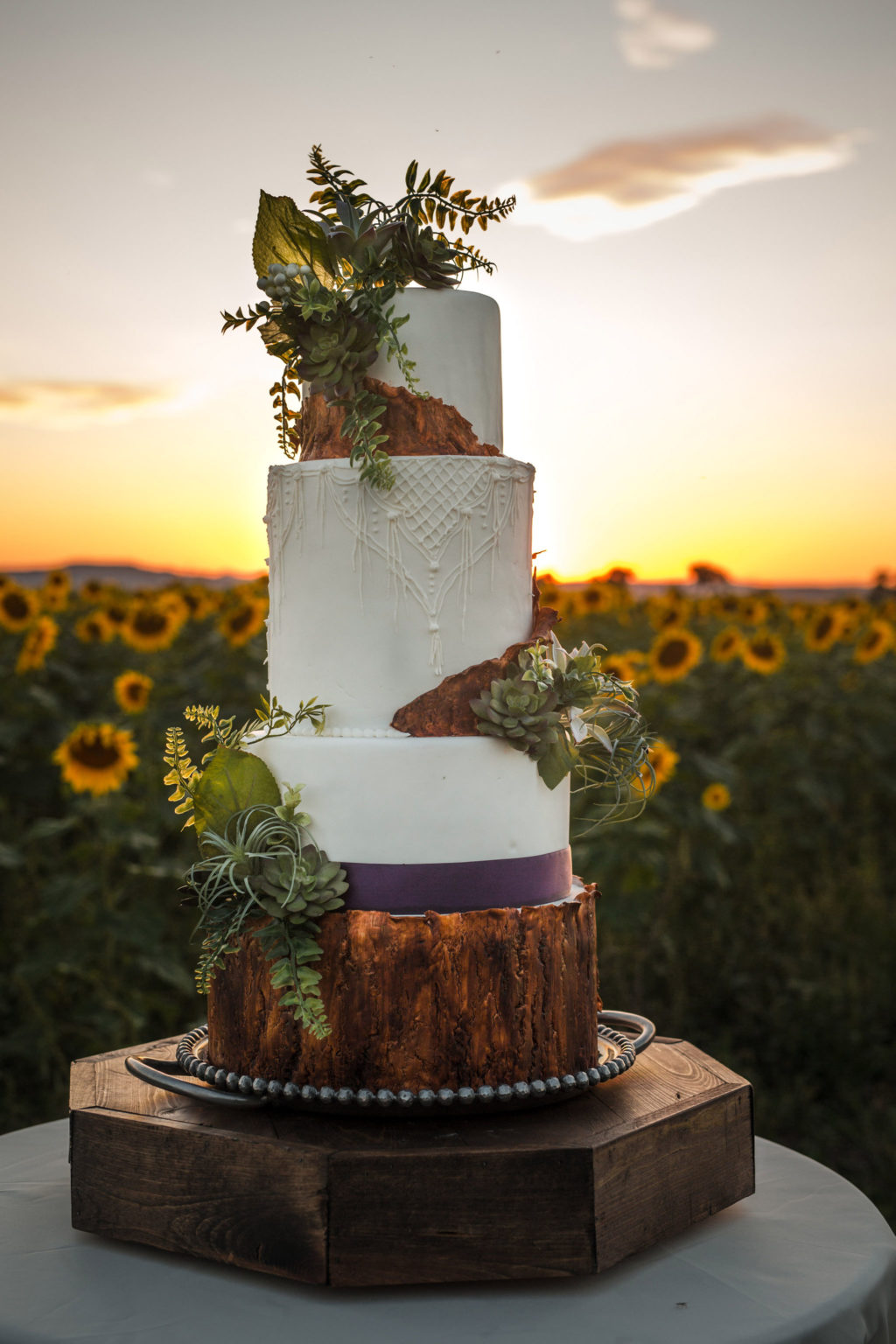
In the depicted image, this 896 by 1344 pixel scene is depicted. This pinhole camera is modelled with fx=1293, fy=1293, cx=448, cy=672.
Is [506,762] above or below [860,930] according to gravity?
above

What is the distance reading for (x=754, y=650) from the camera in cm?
575

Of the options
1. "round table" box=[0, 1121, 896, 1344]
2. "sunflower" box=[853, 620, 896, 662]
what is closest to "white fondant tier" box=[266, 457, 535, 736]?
"round table" box=[0, 1121, 896, 1344]

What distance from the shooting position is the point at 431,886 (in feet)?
6.35

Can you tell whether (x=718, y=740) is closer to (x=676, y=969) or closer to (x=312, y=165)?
(x=676, y=969)

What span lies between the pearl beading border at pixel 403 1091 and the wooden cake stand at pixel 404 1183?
0.12ft

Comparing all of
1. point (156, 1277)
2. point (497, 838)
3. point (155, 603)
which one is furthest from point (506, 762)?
point (155, 603)

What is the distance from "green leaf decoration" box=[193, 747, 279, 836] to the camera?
2.01 meters

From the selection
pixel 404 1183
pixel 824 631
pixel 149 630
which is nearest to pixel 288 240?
pixel 404 1183

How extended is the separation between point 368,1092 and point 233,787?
1.65 feet

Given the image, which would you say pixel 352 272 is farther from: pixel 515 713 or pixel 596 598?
pixel 596 598

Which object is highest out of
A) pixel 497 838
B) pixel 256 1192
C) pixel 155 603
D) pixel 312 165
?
pixel 312 165

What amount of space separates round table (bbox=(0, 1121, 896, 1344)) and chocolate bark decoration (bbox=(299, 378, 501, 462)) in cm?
121

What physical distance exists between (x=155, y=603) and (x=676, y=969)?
2959mm

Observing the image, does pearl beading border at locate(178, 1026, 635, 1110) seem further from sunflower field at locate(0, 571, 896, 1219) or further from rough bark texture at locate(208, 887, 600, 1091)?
sunflower field at locate(0, 571, 896, 1219)
